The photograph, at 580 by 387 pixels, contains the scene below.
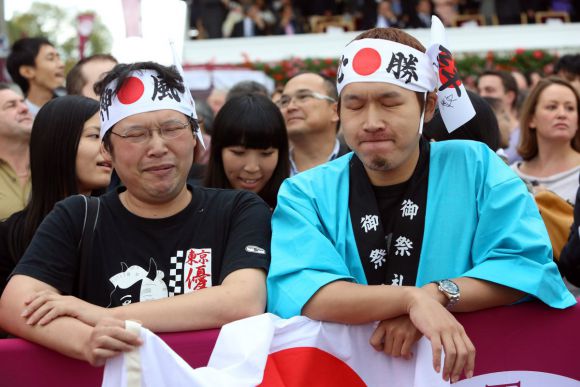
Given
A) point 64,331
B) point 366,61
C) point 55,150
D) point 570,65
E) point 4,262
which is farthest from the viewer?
point 570,65

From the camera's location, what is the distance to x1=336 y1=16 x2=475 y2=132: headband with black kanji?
2.69 m

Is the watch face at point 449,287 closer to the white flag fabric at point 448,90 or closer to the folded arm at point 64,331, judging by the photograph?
the white flag fabric at point 448,90

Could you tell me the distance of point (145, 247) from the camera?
2.67 m

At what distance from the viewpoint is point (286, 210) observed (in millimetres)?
2713

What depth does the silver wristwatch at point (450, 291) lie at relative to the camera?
243 cm

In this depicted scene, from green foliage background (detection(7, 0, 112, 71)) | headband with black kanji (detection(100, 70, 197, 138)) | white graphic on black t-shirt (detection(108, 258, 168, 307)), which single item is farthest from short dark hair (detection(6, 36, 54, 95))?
green foliage background (detection(7, 0, 112, 71))

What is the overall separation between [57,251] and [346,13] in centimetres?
1740

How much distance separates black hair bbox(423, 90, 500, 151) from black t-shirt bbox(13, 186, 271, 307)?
1.40 meters

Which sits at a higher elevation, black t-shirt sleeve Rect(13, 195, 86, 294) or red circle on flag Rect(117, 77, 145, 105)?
red circle on flag Rect(117, 77, 145, 105)

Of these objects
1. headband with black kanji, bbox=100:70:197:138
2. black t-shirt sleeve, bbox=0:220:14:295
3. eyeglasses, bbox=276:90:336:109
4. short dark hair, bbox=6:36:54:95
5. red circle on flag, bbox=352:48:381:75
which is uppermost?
short dark hair, bbox=6:36:54:95

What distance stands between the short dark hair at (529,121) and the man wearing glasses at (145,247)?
2987mm

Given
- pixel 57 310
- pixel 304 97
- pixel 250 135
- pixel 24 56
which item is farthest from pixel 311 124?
pixel 57 310

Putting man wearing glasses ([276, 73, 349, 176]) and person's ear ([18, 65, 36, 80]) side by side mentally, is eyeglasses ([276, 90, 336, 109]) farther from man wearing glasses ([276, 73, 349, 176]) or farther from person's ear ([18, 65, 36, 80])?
person's ear ([18, 65, 36, 80])

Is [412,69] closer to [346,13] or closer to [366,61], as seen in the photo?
[366,61]
